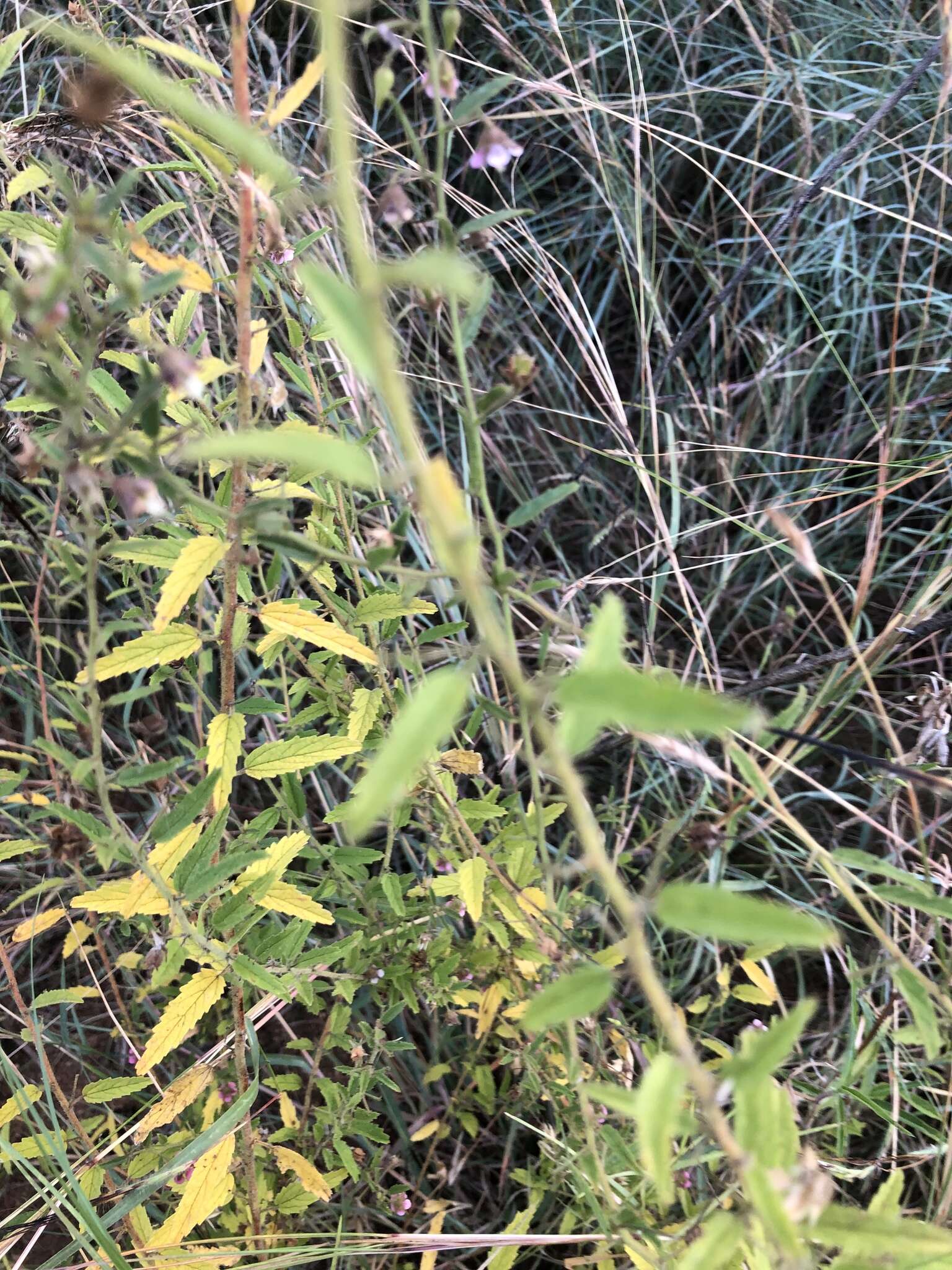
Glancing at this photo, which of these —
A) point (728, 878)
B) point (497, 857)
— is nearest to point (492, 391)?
point (497, 857)

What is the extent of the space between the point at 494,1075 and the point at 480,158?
1387 mm

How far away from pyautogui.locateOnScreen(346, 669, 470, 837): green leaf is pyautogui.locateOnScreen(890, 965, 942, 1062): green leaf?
459 millimetres

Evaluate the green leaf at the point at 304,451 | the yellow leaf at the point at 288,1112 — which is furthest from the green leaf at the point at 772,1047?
the yellow leaf at the point at 288,1112

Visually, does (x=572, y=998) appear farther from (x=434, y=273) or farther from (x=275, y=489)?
(x=275, y=489)

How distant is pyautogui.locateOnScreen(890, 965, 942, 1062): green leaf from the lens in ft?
2.23

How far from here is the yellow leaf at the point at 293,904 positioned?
0.94 metres

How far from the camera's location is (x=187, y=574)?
2.39 ft

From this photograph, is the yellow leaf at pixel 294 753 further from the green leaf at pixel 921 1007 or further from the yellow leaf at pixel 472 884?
the green leaf at pixel 921 1007

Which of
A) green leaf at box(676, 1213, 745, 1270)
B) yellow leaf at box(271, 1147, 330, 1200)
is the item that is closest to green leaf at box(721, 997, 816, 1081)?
green leaf at box(676, 1213, 745, 1270)

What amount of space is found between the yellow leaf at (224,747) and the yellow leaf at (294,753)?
0.14ft

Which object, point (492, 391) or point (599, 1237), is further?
point (599, 1237)

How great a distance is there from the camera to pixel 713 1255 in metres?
0.53

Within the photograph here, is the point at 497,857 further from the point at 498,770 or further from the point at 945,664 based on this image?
the point at 945,664

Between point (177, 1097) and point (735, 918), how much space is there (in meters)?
0.76
